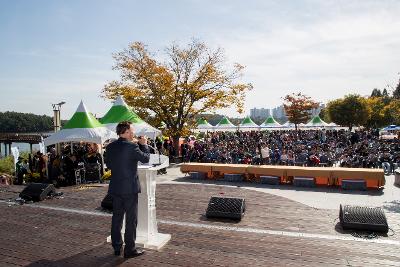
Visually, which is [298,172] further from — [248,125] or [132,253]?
[248,125]

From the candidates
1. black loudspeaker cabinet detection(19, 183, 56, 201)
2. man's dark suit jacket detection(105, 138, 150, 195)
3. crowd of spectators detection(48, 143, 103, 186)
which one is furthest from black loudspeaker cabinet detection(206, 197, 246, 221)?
crowd of spectators detection(48, 143, 103, 186)

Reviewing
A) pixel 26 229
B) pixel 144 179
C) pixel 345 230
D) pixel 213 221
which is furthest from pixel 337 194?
pixel 26 229

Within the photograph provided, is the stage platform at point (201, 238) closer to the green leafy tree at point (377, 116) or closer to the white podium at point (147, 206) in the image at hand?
the white podium at point (147, 206)

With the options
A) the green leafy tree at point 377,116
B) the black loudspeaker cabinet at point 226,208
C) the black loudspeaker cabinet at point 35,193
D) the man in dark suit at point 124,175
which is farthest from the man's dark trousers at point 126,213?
the green leafy tree at point 377,116

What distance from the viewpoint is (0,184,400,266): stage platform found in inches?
201

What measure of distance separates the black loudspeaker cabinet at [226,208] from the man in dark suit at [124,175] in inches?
107

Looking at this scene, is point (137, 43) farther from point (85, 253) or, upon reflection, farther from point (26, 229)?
point (85, 253)

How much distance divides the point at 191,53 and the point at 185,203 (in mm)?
16596

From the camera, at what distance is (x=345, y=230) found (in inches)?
256

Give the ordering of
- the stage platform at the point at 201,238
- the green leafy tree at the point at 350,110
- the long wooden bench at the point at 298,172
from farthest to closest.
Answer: the green leafy tree at the point at 350,110 < the long wooden bench at the point at 298,172 < the stage platform at the point at 201,238

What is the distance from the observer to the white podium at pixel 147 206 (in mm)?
5426

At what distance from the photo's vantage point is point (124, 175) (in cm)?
484

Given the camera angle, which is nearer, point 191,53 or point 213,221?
point 213,221

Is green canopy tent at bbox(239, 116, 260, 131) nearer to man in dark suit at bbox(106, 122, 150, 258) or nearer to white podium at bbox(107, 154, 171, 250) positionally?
white podium at bbox(107, 154, 171, 250)
